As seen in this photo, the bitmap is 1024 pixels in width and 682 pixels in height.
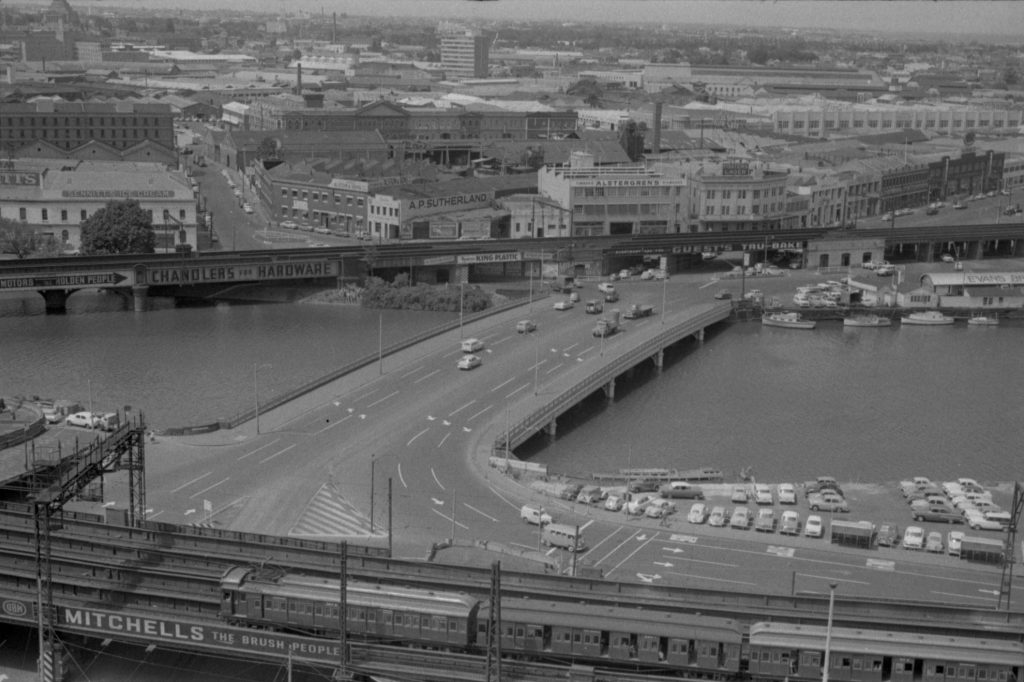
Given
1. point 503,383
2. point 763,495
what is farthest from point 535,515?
point 503,383

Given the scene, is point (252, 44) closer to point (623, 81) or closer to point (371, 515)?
point (623, 81)

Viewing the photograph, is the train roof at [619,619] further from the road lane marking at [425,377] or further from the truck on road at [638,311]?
the truck on road at [638,311]

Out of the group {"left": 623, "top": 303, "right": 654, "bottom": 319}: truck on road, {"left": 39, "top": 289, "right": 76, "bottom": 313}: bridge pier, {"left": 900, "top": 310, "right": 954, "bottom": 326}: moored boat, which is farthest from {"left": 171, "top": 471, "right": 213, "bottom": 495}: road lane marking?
{"left": 900, "top": 310, "right": 954, "bottom": 326}: moored boat

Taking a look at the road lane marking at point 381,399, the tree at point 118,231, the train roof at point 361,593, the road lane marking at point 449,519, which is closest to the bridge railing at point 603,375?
the road lane marking at point 381,399

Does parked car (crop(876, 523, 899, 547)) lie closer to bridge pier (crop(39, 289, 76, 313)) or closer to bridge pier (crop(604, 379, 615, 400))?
bridge pier (crop(604, 379, 615, 400))

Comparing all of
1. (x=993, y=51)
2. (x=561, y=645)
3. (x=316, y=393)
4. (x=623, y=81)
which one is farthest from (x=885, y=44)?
(x=561, y=645)
